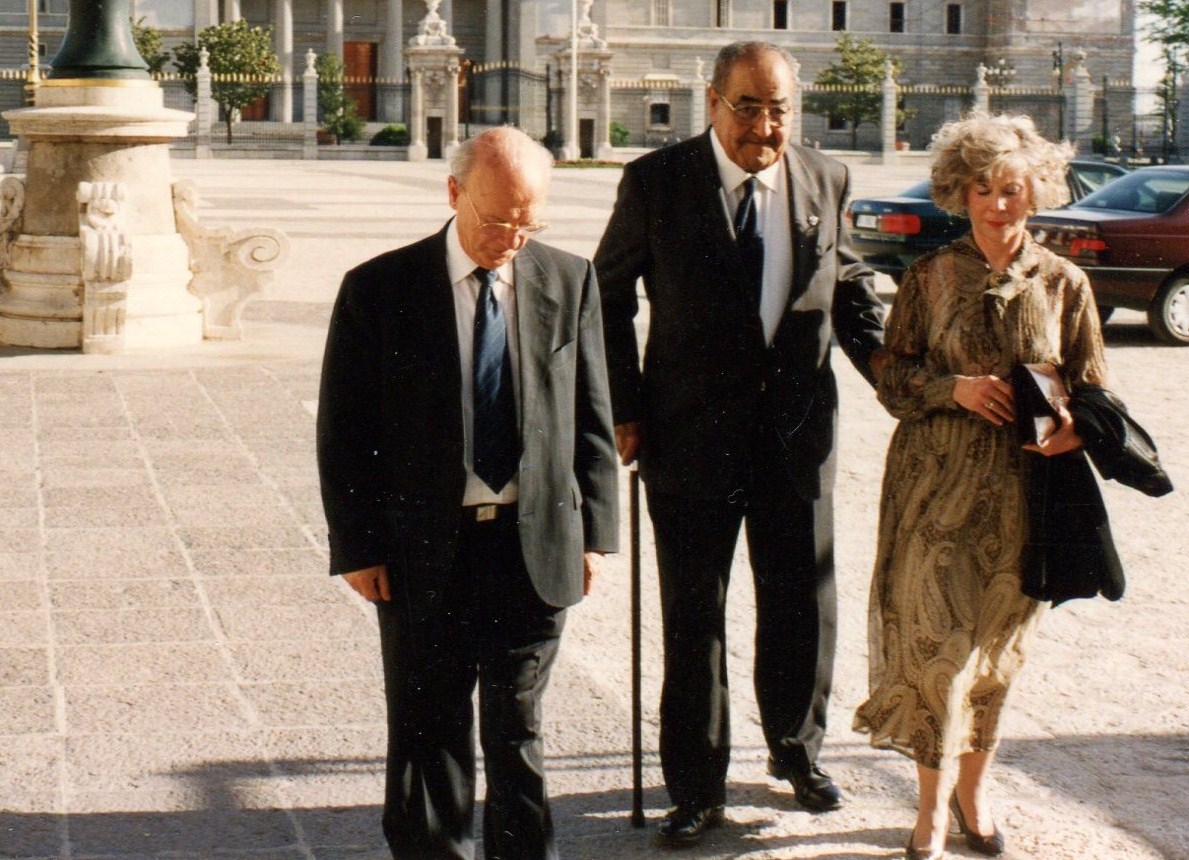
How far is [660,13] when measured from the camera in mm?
78125

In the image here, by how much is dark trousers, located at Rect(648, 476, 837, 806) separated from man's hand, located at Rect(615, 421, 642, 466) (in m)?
0.11

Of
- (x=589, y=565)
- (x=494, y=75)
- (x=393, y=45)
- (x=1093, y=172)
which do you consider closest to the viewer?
(x=589, y=565)

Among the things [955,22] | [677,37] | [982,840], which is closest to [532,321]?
[982,840]

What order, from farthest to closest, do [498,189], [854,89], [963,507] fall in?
1. [854,89]
2. [963,507]
3. [498,189]

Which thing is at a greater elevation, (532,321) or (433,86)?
(433,86)

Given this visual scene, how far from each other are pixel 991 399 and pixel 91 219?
905cm

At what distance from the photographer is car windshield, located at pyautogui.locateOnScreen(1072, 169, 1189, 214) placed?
14656 mm

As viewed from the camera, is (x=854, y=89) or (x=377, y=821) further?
(x=854, y=89)

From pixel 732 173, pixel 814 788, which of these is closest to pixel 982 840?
pixel 814 788

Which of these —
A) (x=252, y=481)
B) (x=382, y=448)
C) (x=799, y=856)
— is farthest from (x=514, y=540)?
(x=252, y=481)

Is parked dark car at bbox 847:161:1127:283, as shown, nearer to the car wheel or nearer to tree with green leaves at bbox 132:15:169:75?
the car wheel

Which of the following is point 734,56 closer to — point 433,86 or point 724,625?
point 724,625

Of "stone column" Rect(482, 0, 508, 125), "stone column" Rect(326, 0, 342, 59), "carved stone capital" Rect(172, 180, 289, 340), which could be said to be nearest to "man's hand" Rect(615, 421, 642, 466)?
"carved stone capital" Rect(172, 180, 289, 340)

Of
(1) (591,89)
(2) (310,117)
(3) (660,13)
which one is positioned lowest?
(2) (310,117)
